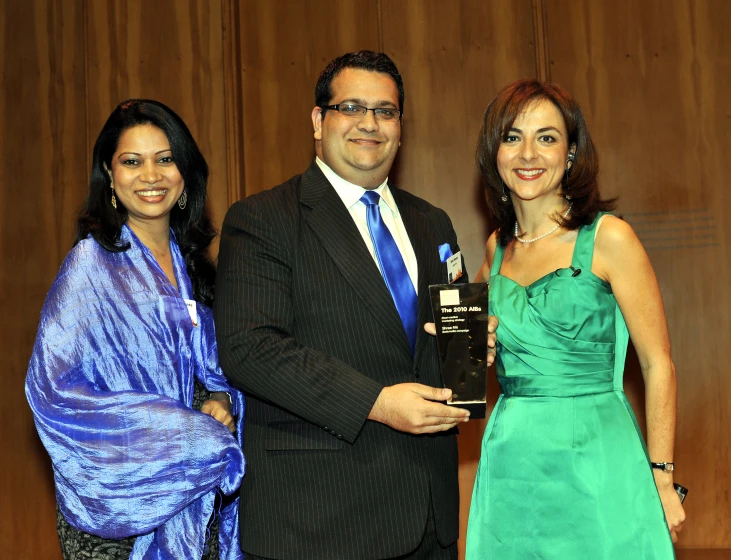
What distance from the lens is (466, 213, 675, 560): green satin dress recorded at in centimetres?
208

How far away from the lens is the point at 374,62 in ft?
7.95

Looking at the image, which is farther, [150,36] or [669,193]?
[150,36]

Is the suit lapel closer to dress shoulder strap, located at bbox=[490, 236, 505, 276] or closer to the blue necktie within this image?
the blue necktie

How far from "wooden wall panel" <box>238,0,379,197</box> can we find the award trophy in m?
2.57

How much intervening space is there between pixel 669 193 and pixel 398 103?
225cm

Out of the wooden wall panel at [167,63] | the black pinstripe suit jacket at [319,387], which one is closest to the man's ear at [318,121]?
the black pinstripe suit jacket at [319,387]

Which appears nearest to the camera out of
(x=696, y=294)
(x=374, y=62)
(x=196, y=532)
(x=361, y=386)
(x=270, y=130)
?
(x=361, y=386)

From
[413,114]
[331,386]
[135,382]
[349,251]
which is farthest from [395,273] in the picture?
[413,114]

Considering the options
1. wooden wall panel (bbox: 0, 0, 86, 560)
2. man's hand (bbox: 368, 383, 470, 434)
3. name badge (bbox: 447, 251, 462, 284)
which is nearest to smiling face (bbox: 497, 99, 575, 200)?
name badge (bbox: 447, 251, 462, 284)

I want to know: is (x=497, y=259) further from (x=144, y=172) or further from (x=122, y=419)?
(x=122, y=419)

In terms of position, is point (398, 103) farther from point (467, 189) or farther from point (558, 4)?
point (558, 4)

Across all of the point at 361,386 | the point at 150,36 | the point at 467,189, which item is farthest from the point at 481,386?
the point at 150,36

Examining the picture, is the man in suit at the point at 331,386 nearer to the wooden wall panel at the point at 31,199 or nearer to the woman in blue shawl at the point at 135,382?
the woman in blue shawl at the point at 135,382

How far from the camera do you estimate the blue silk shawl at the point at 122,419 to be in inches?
80.9
